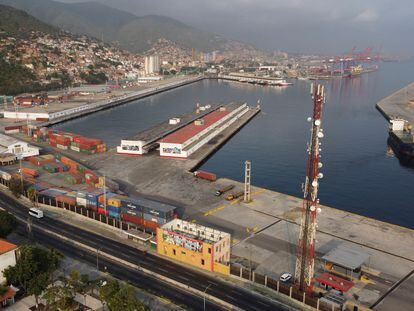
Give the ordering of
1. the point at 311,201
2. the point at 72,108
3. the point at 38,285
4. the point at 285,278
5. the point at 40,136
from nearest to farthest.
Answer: the point at 38,285 < the point at 311,201 < the point at 285,278 < the point at 40,136 < the point at 72,108

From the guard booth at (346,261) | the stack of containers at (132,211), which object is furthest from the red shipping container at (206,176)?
the guard booth at (346,261)

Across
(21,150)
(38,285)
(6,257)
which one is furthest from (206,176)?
(21,150)

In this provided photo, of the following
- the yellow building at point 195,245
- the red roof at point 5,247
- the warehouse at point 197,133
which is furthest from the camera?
the warehouse at point 197,133

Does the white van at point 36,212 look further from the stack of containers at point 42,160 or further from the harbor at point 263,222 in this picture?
the stack of containers at point 42,160

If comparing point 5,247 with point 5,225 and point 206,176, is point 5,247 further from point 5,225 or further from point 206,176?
point 206,176

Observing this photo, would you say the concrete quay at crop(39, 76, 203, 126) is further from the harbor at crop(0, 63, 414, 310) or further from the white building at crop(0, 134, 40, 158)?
the harbor at crop(0, 63, 414, 310)

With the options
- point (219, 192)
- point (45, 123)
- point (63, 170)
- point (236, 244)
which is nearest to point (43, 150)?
point (63, 170)

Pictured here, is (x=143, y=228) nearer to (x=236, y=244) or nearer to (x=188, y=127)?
(x=236, y=244)
